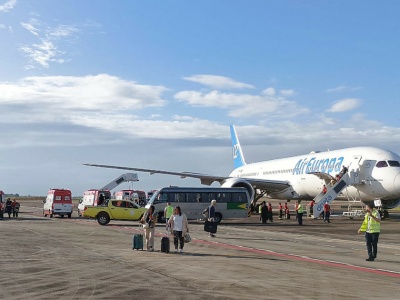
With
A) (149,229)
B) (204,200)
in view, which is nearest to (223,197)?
(204,200)

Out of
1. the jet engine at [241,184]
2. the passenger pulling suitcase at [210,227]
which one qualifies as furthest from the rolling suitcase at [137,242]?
the jet engine at [241,184]

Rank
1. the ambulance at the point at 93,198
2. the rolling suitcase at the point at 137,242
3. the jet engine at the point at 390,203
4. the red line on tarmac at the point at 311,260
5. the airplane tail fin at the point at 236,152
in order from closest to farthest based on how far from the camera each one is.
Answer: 1. the red line on tarmac at the point at 311,260
2. the rolling suitcase at the point at 137,242
3. the jet engine at the point at 390,203
4. the ambulance at the point at 93,198
5. the airplane tail fin at the point at 236,152

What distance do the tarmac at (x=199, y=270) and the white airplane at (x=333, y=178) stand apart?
13810 mm

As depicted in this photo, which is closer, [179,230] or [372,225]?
[372,225]

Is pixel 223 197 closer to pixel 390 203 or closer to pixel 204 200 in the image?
pixel 204 200

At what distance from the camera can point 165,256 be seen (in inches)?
707

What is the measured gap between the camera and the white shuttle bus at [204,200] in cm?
3891

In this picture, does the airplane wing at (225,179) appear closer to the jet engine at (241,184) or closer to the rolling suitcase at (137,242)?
the jet engine at (241,184)

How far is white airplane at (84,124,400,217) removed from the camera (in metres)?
36.6

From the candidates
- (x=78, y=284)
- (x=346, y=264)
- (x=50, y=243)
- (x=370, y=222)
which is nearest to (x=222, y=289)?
(x=78, y=284)

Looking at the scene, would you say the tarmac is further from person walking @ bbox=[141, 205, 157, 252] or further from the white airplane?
the white airplane

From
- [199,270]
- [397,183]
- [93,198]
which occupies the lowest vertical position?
[199,270]

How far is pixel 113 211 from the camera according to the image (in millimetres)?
37281

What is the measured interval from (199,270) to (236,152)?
5871cm
